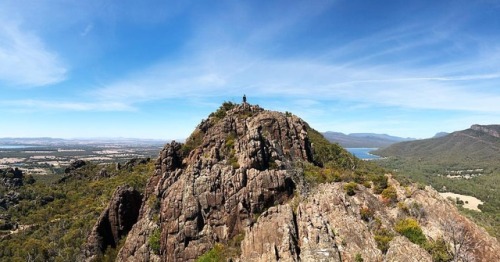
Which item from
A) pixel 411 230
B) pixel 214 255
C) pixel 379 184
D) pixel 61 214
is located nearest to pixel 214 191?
pixel 214 255

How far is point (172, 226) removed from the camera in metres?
42.6

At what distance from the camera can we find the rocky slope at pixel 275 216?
35.1 meters

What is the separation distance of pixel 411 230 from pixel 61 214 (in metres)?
109

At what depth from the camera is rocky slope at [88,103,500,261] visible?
35094mm

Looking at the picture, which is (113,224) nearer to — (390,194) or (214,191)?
(214,191)

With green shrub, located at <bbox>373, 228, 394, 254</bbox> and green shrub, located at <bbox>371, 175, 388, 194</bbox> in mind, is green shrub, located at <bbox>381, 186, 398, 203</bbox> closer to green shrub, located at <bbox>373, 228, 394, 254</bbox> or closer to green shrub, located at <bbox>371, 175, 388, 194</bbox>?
green shrub, located at <bbox>371, 175, 388, 194</bbox>

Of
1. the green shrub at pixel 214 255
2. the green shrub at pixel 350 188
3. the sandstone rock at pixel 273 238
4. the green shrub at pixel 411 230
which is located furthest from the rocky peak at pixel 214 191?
the green shrub at pixel 411 230

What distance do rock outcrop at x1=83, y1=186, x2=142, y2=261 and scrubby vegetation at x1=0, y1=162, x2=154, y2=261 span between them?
1.95m

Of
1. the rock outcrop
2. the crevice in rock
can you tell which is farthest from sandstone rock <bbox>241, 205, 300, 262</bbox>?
the rock outcrop

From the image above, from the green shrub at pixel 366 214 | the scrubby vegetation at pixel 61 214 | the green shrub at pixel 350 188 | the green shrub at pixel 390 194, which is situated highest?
the green shrub at pixel 350 188

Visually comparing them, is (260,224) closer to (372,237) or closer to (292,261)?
(292,261)

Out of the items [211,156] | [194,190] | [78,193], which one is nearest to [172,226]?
[194,190]

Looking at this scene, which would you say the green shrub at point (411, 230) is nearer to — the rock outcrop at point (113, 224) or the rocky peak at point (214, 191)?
the rocky peak at point (214, 191)

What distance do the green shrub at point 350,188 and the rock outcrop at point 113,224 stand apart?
34.3m
